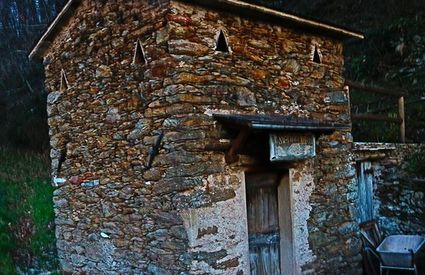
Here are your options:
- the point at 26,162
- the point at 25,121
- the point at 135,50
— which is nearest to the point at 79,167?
the point at 135,50

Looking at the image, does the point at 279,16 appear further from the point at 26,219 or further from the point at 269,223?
the point at 26,219

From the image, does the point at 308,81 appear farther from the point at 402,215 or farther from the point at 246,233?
the point at 402,215

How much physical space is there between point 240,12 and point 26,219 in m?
5.57

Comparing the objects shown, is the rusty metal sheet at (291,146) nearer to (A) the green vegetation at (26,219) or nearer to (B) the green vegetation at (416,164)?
(B) the green vegetation at (416,164)

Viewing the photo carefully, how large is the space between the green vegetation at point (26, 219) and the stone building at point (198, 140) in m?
1.04

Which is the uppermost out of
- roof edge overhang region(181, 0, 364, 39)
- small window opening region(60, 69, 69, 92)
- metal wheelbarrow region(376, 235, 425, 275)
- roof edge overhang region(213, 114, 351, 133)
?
roof edge overhang region(181, 0, 364, 39)

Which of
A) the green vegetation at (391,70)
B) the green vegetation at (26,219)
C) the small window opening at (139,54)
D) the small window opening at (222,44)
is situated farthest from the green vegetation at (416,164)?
the green vegetation at (26,219)

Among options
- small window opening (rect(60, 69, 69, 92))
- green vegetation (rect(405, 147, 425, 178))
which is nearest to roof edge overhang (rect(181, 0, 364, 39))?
green vegetation (rect(405, 147, 425, 178))

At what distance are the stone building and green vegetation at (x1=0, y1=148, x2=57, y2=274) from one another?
1.04 m

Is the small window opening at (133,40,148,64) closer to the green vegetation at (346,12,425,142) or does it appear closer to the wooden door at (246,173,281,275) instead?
the wooden door at (246,173,281,275)

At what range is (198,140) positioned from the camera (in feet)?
→ 13.3

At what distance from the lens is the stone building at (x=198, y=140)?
4.06 m

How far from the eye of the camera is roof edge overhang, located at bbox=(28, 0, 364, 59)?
4258 mm

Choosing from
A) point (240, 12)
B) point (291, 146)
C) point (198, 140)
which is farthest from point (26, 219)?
point (240, 12)
